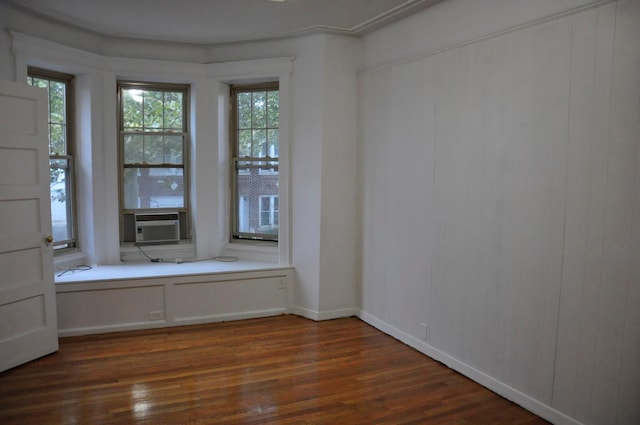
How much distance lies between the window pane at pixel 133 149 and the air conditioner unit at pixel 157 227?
23.8 inches

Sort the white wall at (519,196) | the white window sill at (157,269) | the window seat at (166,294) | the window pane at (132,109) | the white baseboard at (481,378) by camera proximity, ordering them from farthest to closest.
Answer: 1. the window pane at (132,109)
2. the white window sill at (157,269)
3. the window seat at (166,294)
4. the white baseboard at (481,378)
5. the white wall at (519,196)

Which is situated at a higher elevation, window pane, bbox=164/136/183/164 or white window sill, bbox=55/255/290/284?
window pane, bbox=164/136/183/164

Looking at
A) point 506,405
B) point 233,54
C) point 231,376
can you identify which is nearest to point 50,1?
point 233,54

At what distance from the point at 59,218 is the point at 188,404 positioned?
8.93 ft

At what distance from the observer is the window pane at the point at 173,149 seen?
5.39 m

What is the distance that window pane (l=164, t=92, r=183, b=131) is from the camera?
5.38 metres

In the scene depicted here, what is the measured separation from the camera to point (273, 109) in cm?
530

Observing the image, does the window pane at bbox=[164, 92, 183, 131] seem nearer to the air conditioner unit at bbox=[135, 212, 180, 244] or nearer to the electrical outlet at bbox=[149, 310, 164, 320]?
the air conditioner unit at bbox=[135, 212, 180, 244]

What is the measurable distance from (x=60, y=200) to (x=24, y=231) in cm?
117

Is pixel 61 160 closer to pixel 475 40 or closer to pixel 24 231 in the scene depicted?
pixel 24 231

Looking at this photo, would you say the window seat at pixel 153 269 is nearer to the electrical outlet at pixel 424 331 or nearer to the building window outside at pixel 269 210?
the building window outside at pixel 269 210

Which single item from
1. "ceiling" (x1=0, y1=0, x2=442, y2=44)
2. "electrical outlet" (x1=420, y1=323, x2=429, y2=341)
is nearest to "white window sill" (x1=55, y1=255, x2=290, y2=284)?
"electrical outlet" (x1=420, y1=323, x2=429, y2=341)

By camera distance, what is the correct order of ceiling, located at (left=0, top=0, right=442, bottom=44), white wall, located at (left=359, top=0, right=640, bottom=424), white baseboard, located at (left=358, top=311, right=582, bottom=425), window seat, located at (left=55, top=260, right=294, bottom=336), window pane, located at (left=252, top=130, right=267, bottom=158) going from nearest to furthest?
white wall, located at (left=359, top=0, right=640, bottom=424), white baseboard, located at (left=358, top=311, right=582, bottom=425), ceiling, located at (left=0, top=0, right=442, bottom=44), window seat, located at (left=55, top=260, right=294, bottom=336), window pane, located at (left=252, top=130, right=267, bottom=158)

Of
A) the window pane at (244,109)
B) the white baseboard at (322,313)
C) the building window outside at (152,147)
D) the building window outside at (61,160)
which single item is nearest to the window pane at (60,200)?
the building window outside at (61,160)
